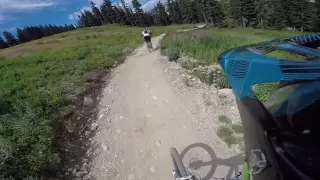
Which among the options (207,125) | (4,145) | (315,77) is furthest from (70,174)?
(315,77)

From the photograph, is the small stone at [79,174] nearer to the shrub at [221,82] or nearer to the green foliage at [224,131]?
the green foliage at [224,131]

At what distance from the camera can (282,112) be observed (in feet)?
5.24

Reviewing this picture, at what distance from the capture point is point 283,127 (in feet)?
4.89

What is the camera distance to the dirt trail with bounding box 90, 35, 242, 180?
5.33m

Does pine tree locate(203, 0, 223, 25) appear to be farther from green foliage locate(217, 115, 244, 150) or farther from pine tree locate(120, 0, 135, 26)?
green foliage locate(217, 115, 244, 150)

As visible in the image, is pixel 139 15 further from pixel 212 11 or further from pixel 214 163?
pixel 214 163

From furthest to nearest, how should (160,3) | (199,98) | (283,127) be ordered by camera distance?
1. (160,3)
2. (199,98)
3. (283,127)

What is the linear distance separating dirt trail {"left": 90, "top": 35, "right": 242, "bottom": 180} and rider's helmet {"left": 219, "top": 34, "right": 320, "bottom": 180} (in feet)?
11.0

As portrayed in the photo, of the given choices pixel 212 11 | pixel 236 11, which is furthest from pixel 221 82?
pixel 212 11

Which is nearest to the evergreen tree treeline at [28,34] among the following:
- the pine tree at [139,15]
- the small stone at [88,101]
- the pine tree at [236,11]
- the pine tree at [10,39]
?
the pine tree at [10,39]

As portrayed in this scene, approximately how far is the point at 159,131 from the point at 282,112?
5229 mm

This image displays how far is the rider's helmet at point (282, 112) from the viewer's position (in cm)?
139

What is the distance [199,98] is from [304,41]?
19.7 ft

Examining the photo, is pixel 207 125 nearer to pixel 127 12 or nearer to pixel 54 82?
pixel 54 82
